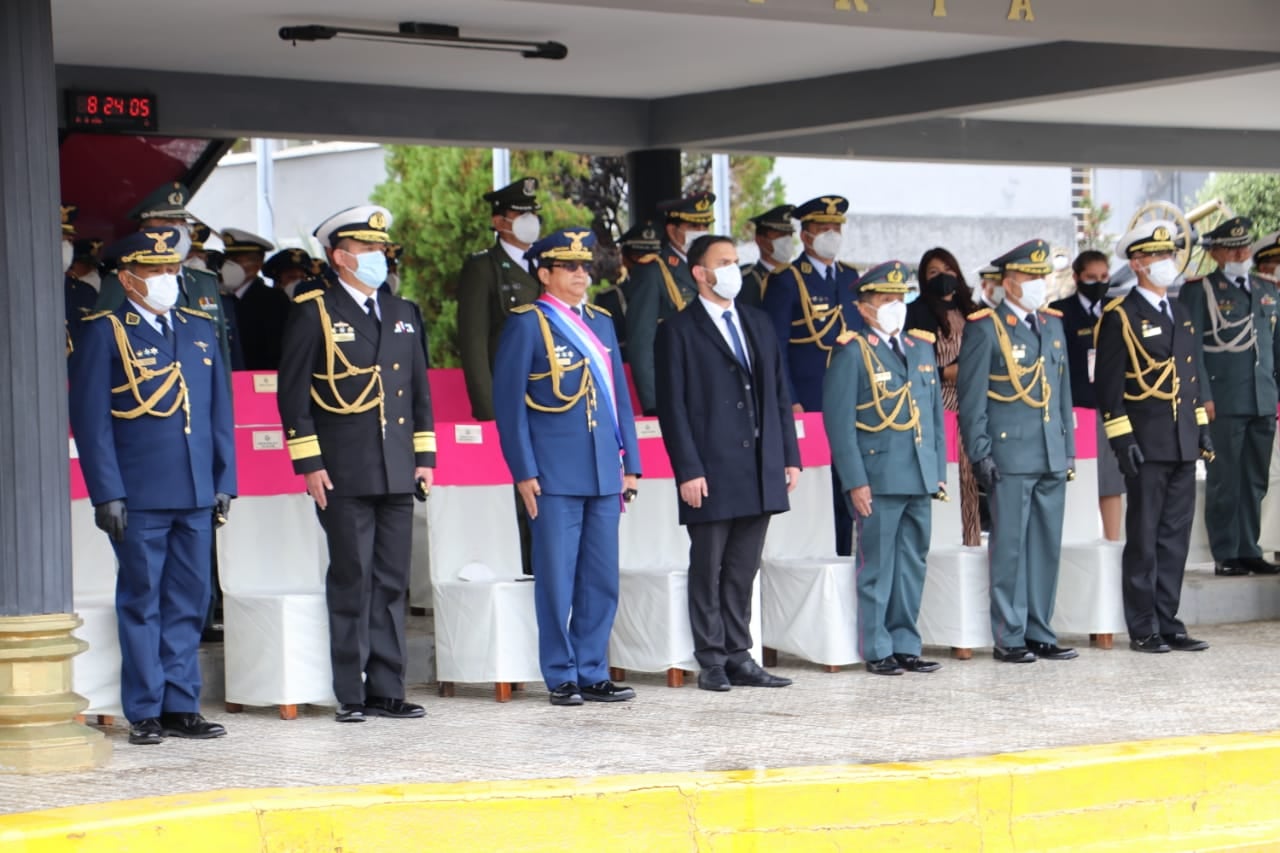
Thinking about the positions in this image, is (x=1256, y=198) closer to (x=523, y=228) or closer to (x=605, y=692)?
(x=523, y=228)

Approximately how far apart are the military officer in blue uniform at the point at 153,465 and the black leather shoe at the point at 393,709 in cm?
68

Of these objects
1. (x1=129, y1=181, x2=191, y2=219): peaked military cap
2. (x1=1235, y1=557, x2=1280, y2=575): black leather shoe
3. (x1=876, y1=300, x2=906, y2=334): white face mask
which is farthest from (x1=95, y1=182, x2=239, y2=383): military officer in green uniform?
(x1=1235, y1=557, x2=1280, y2=575): black leather shoe

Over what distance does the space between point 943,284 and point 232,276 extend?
12.1 ft

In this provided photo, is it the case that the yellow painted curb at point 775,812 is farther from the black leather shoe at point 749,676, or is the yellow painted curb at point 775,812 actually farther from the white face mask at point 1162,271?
the white face mask at point 1162,271

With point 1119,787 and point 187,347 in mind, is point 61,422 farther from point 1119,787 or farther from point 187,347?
point 1119,787

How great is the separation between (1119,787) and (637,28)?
5037 millimetres

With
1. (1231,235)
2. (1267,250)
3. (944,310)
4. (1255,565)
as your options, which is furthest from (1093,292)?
(1255,565)

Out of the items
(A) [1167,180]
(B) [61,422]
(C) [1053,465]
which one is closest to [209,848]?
(B) [61,422]

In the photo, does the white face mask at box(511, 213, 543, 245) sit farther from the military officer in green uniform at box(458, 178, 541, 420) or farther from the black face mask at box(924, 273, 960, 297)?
the black face mask at box(924, 273, 960, 297)

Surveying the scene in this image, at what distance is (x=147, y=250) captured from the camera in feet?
26.0

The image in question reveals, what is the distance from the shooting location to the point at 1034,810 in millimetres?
6762

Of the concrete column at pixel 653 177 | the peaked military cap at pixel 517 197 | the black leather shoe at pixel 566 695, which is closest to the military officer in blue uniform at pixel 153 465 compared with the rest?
the black leather shoe at pixel 566 695

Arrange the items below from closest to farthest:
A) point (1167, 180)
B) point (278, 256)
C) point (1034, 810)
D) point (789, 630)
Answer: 1. point (1034, 810)
2. point (789, 630)
3. point (278, 256)
4. point (1167, 180)

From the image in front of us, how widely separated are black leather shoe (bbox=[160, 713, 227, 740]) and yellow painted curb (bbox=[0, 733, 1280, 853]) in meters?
1.53
